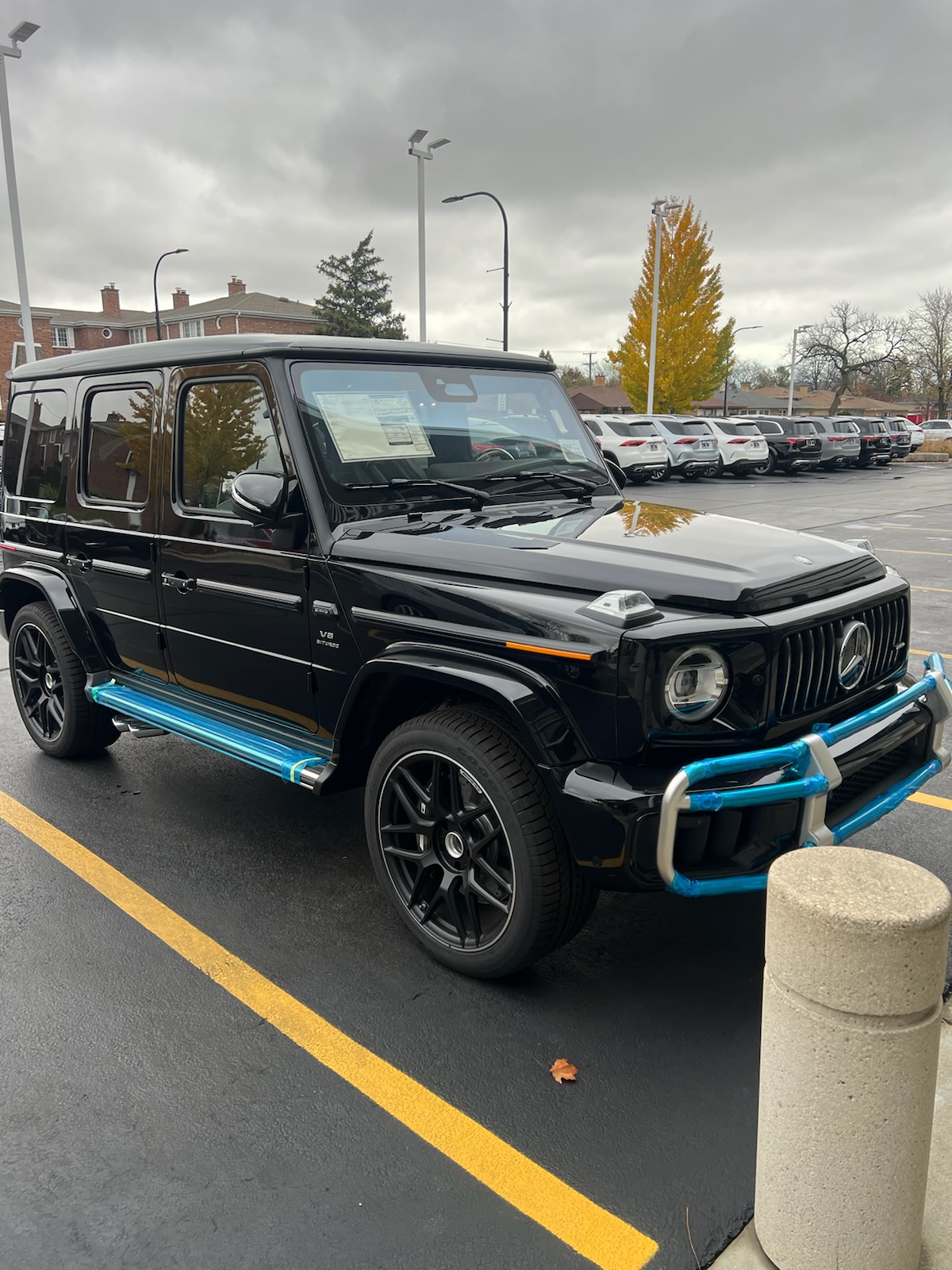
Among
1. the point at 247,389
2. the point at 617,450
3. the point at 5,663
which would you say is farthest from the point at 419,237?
the point at 247,389

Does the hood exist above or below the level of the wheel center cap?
above

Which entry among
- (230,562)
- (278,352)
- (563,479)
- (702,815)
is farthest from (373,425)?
(702,815)

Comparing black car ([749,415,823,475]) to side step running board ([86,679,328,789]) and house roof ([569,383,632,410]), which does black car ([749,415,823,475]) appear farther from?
house roof ([569,383,632,410])

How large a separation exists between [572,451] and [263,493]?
1.51 metres

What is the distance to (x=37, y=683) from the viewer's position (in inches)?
209

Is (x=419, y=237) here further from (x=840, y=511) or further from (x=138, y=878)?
(x=138, y=878)

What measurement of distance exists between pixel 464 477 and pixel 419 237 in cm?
2241

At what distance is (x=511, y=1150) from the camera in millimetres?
2475

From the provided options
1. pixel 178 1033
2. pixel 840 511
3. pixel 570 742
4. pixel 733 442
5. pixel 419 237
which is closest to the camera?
pixel 570 742

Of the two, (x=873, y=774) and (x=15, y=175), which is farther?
(x=15, y=175)

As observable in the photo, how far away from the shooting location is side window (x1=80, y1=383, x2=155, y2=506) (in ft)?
14.1

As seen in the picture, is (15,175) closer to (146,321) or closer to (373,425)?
(373,425)

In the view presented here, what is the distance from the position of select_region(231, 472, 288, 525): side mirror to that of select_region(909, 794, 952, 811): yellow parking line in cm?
316

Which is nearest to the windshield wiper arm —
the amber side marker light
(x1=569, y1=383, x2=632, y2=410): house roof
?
the amber side marker light
